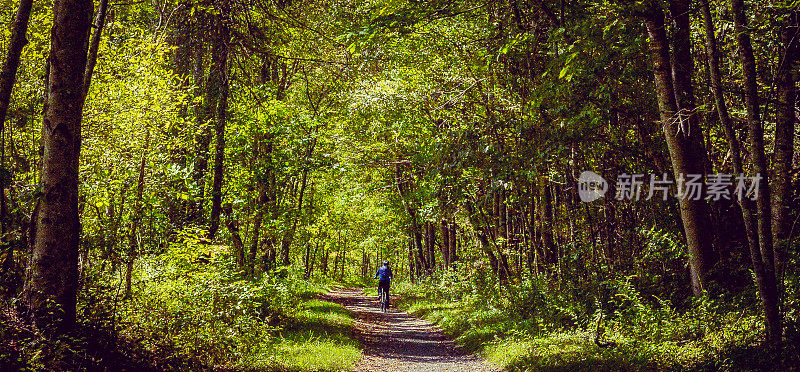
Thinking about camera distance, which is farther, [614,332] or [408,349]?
[408,349]

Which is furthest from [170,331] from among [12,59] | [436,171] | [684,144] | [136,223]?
[684,144]

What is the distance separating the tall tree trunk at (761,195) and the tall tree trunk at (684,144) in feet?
5.38

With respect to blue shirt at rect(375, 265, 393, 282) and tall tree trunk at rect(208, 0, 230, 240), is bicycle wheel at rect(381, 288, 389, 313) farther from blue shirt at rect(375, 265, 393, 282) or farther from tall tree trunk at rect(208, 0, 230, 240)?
tall tree trunk at rect(208, 0, 230, 240)

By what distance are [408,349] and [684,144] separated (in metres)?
7.60

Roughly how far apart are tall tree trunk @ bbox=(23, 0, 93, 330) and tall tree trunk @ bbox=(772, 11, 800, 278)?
8.10 m

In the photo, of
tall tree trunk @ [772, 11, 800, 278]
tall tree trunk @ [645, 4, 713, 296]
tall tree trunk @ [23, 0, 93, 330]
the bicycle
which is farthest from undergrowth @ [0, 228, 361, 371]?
the bicycle

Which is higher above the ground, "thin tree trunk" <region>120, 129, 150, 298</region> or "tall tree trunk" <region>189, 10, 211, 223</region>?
"tall tree trunk" <region>189, 10, 211, 223</region>

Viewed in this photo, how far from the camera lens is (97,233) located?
8.23 metres

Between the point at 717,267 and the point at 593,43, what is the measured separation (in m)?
4.27

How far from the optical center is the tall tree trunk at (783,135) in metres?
7.02

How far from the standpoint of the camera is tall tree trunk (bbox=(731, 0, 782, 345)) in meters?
6.31

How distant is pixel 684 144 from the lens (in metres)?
8.45

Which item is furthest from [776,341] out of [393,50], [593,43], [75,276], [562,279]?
[393,50]

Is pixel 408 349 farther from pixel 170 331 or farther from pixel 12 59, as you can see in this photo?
pixel 12 59
